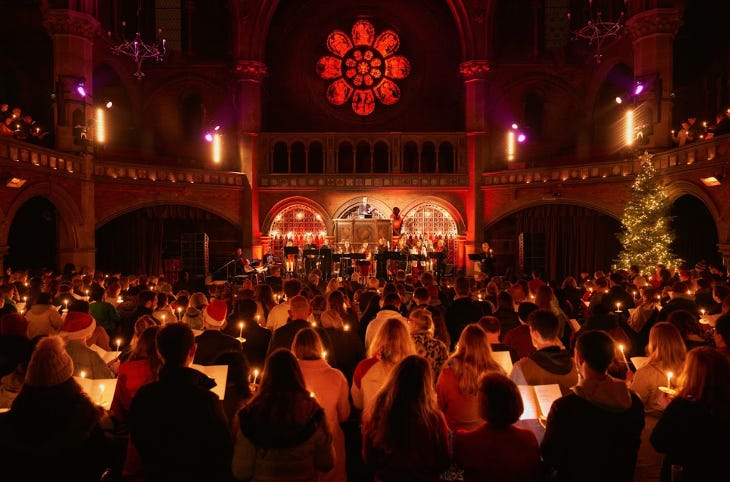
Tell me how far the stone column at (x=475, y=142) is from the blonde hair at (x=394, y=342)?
64.8 feet

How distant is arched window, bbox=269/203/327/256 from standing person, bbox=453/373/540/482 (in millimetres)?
21707

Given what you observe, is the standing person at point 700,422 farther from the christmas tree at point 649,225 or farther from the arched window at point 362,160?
the arched window at point 362,160

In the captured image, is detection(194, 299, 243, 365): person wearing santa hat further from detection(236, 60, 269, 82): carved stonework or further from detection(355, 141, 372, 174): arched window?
detection(355, 141, 372, 174): arched window

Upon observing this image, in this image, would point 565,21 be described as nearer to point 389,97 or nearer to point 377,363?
point 389,97

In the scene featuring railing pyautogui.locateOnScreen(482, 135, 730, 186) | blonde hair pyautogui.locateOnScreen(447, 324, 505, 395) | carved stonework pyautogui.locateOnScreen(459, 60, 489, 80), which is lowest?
blonde hair pyautogui.locateOnScreen(447, 324, 505, 395)

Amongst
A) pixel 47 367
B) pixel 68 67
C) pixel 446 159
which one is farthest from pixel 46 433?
pixel 446 159

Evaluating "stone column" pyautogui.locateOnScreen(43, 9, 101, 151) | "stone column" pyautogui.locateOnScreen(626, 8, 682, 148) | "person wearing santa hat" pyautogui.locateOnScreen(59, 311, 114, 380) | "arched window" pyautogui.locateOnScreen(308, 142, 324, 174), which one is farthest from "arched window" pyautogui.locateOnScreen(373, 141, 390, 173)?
"person wearing santa hat" pyautogui.locateOnScreen(59, 311, 114, 380)

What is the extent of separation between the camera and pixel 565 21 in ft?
81.5

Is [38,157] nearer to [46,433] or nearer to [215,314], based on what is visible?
[215,314]

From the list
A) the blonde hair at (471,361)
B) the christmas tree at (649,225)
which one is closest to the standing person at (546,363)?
the blonde hair at (471,361)

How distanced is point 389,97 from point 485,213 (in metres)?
7.59

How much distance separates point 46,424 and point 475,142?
73.4 feet

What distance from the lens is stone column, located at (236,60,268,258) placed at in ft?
78.4

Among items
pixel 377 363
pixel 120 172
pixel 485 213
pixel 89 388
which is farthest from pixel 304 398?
pixel 485 213
